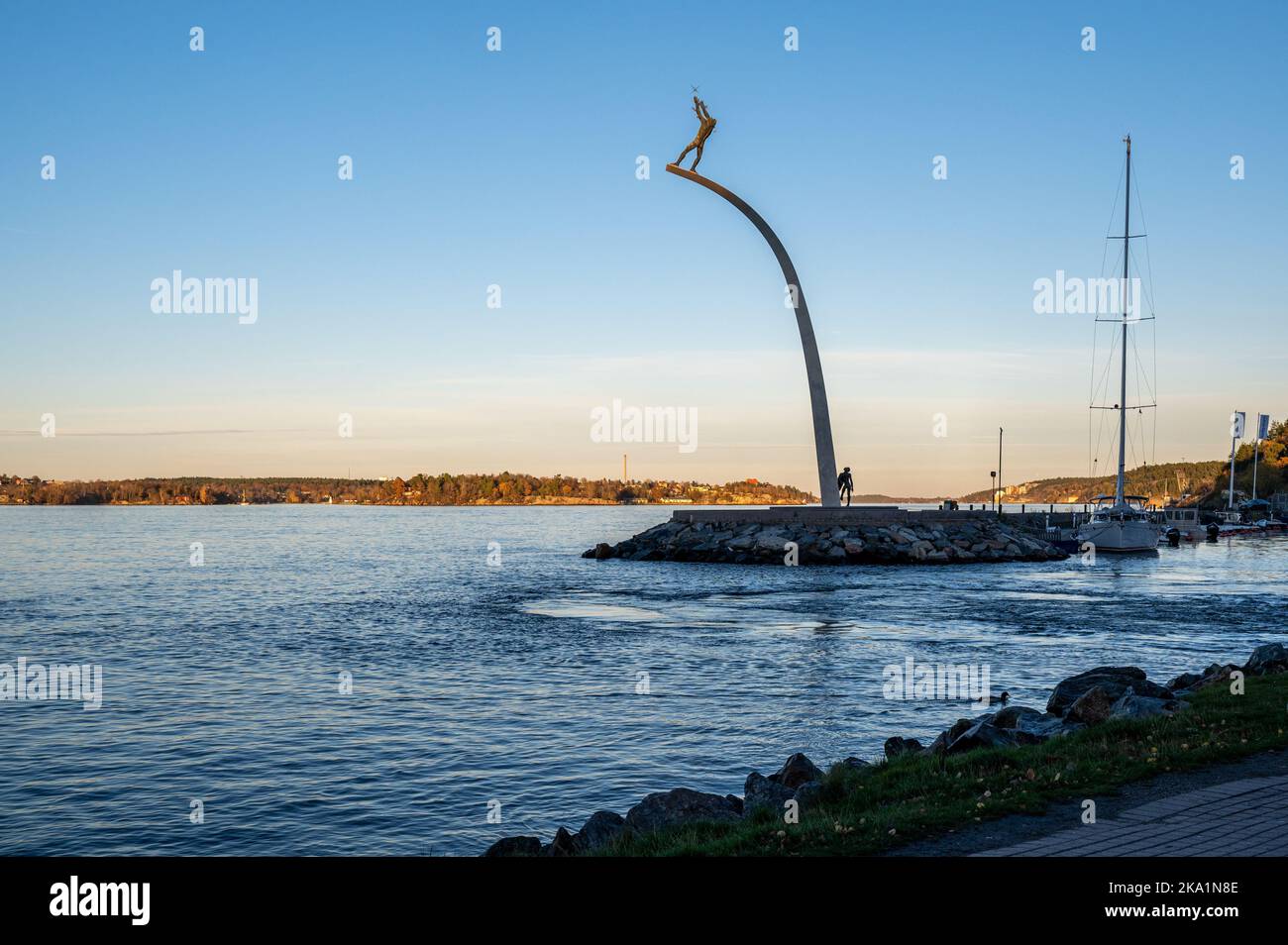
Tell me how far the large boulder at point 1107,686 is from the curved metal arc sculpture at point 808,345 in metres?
35.7

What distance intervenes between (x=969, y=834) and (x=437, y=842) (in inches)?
217

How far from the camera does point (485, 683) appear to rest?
20.3 meters

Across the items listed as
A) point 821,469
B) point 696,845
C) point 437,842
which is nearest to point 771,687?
point 437,842

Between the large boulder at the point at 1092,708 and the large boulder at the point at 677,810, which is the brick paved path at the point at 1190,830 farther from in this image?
the large boulder at the point at 1092,708

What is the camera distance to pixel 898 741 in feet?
43.9

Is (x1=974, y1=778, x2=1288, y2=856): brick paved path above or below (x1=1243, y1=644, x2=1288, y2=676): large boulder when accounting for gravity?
above

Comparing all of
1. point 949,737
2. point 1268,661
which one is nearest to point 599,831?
point 949,737

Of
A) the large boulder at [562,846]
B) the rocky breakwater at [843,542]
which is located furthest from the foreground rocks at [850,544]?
the large boulder at [562,846]

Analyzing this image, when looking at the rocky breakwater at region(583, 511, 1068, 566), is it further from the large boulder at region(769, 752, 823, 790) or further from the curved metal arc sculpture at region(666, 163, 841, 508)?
the large boulder at region(769, 752, 823, 790)

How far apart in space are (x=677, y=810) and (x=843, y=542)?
140 ft

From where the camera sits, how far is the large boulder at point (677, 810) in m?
9.78

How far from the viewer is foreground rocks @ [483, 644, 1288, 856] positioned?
9.61m

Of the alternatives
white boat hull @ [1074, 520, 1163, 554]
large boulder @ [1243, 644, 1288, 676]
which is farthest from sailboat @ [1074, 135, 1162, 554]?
large boulder @ [1243, 644, 1288, 676]

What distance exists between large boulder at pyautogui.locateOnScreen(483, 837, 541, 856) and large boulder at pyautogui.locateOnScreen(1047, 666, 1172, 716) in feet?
26.5
